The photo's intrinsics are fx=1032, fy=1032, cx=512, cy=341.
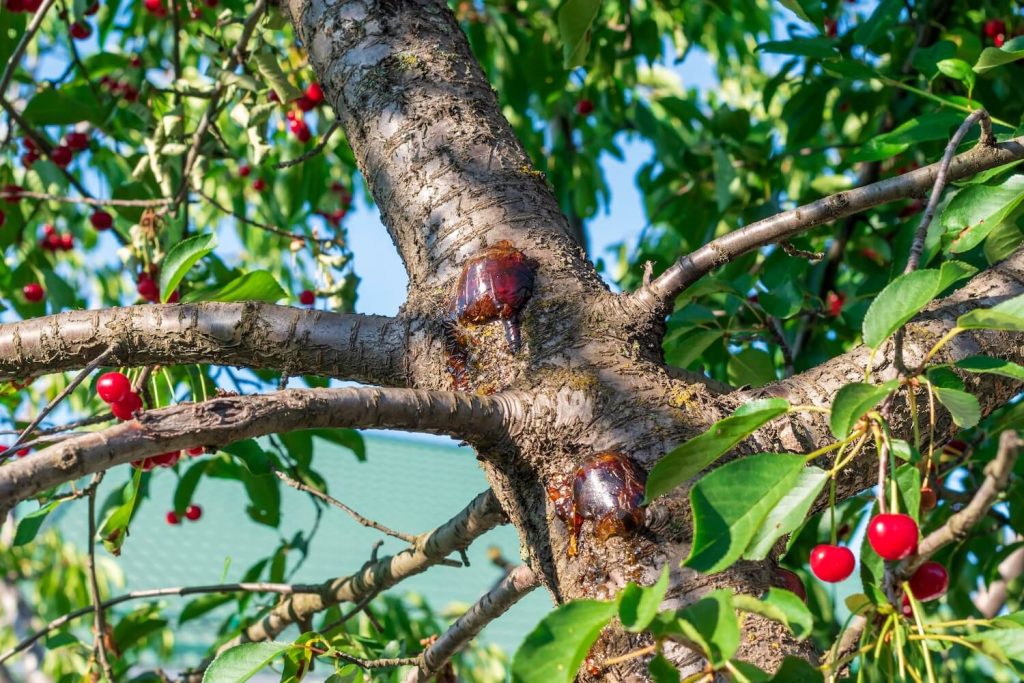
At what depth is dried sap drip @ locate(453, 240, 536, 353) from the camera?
3.41 ft

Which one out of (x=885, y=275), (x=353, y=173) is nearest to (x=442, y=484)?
(x=353, y=173)

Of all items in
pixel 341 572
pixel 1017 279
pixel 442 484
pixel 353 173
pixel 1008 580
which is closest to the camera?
pixel 1017 279

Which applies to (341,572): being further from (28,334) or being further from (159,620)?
(28,334)

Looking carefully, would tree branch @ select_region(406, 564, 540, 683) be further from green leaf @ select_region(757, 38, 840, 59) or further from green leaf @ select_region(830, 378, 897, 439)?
green leaf @ select_region(757, 38, 840, 59)

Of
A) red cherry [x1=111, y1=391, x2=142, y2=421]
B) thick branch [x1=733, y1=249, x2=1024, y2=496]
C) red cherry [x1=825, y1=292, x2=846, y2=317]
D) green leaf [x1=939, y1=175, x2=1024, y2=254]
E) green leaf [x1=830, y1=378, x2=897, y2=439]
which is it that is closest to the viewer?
green leaf [x1=830, y1=378, x2=897, y2=439]

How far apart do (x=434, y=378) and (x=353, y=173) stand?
9.60ft

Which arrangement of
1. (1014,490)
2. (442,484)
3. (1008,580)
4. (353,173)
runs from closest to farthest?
(1014,490) < (1008,580) < (353,173) < (442,484)

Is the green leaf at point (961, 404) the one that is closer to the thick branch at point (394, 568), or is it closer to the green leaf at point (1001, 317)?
the green leaf at point (1001, 317)

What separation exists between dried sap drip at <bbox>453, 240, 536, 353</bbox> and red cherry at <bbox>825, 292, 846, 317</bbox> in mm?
1340

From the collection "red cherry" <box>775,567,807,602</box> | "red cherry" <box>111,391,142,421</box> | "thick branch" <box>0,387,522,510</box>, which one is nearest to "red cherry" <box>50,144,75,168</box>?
"red cherry" <box>111,391,142,421</box>

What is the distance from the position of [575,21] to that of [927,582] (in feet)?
2.78

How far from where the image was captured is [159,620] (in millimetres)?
2125

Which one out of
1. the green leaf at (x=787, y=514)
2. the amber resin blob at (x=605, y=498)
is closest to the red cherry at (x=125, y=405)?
the amber resin blob at (x=605, y=498)

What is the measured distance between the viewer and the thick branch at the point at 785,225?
0.99m
